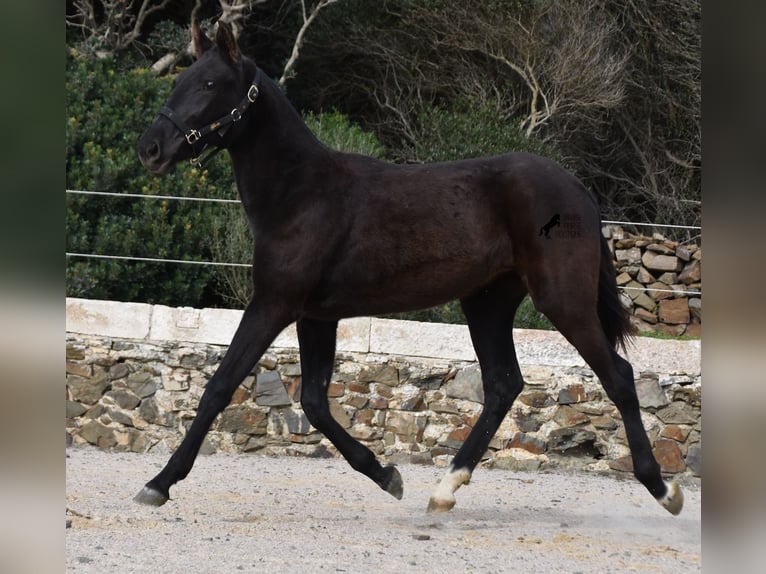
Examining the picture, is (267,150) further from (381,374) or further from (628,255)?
(628,255)

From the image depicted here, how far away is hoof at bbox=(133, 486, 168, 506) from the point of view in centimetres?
352

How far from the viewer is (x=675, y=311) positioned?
827cm

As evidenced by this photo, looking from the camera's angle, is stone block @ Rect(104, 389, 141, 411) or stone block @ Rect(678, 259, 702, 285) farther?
stone block @ Rect(678, 259, 702, 285)

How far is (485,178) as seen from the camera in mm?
3891

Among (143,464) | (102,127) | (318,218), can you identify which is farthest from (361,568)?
(102,127)

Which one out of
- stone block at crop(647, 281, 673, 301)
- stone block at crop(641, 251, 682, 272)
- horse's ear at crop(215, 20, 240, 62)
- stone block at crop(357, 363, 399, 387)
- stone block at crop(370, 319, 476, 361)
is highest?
horse's ear at crop(215, 20, 240, 62)

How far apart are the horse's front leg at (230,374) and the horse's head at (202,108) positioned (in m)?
0.64

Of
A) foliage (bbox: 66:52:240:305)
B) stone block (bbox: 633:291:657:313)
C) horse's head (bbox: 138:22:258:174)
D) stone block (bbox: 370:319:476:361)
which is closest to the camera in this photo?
horse's head (bbox: 138:22:258:174)

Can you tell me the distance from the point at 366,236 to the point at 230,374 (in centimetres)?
73

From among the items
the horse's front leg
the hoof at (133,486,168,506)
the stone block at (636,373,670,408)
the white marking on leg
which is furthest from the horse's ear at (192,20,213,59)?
the stone block at (636,373,670,408)

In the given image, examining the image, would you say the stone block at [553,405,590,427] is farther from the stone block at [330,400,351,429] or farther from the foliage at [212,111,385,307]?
the foliage at [212,111,385,307]

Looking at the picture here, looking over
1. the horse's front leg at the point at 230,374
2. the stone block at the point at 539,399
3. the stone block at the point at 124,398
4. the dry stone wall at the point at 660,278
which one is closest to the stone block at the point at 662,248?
the dry stone wall at the point at 660,278

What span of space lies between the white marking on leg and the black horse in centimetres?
25

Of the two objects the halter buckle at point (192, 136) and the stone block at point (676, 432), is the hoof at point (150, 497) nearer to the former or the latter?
the halter buckle at point (192, 136)
